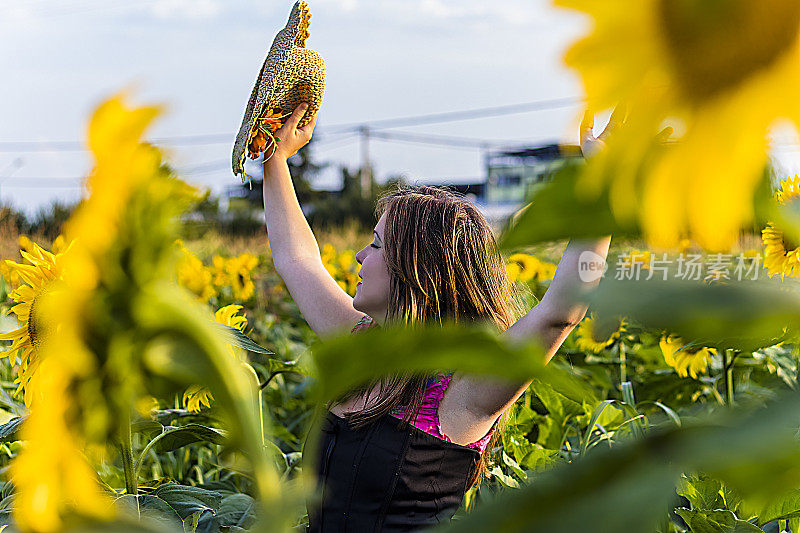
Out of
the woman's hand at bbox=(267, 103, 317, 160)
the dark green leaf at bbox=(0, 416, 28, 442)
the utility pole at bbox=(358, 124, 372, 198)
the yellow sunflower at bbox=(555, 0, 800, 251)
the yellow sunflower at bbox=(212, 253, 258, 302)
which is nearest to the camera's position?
the yellow sunflower at bbox=(555, 0, 800, 251)

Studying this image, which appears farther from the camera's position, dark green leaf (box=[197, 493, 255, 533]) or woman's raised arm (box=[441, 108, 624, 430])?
dark green leaf (box=[197, 493, 255, 533])

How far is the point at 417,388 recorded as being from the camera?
124cm

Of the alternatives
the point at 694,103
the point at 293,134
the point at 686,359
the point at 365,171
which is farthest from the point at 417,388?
the point at 365,171

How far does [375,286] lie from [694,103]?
125 cm

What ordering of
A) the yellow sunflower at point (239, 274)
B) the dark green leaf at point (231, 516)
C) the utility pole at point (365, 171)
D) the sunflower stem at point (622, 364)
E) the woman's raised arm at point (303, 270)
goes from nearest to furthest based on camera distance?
the dark green leaf at point (231, 516)
the woman's raised arm at point (303, 270)
the sunflower stem at point (622, 364)
the yellow sunflower at point (239, 274)
the utility pole at point (365, 171)

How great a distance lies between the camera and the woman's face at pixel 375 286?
1.39 m

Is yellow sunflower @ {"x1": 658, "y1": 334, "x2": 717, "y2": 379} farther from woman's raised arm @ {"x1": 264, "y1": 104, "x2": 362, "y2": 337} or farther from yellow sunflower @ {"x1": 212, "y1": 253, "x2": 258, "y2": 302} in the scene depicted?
yellow sunflower @ {"x1": 212, "y1": 253, "x2": 258, "y2": 302}

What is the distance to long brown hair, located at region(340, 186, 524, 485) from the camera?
136 centimetres

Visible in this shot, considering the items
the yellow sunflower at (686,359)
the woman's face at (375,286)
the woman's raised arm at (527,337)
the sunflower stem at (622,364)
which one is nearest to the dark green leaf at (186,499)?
the woman's raised arm at (527,337)

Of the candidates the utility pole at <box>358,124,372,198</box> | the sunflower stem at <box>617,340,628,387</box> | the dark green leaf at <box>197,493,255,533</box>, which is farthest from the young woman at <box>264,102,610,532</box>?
the utility pole at <box>358,124,372,198</box>

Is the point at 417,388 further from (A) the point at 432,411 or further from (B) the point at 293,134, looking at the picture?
(B) the point at 293,134

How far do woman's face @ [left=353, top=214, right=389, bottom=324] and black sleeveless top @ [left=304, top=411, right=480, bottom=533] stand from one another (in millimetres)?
209

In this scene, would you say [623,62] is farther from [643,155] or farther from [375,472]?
[375,472]

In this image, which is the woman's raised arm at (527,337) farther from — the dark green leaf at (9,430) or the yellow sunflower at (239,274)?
the yellow sunflower at (239,274)
